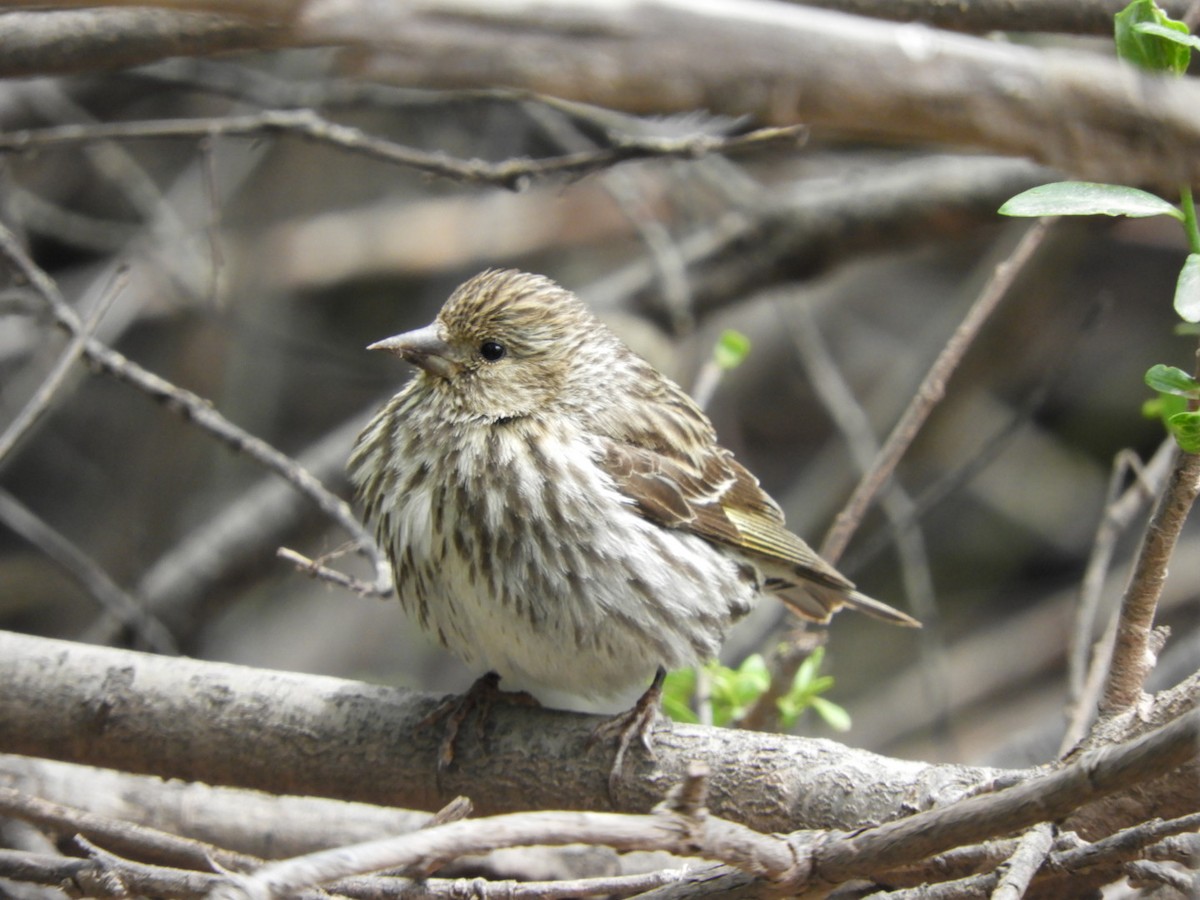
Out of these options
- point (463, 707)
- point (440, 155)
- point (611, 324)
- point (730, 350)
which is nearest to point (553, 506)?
point (463, 707)

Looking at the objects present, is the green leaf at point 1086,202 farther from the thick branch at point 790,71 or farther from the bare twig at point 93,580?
the bare twig at point 93,580

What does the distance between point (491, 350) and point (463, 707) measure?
0.77 m

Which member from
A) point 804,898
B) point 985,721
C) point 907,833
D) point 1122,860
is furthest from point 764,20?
point 985,721

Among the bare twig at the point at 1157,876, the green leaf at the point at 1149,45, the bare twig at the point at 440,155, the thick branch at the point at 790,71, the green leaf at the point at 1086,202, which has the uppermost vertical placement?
the bare twig at the point at 440,155

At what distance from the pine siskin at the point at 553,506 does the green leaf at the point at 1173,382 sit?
1205 mm

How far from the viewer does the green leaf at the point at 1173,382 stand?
1.65m

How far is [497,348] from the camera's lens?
2879 mm

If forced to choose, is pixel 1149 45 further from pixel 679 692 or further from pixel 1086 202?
pixel 679 692

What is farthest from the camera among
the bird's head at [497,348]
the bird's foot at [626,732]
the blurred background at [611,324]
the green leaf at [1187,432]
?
the blurred background at [611,324]

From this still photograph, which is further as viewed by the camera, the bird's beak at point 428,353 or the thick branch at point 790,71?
the bird's beak at point 428,353

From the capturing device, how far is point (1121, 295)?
19.3 feet

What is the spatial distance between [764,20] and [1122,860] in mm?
1186

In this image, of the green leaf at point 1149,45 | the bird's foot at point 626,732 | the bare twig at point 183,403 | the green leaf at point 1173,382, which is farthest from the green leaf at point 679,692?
the green leaf at point 1149,45

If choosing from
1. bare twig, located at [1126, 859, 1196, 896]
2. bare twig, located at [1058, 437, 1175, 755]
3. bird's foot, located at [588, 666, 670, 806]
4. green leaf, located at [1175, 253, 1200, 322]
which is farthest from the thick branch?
bare twig, located at [1058, 437, 1175, 755]
